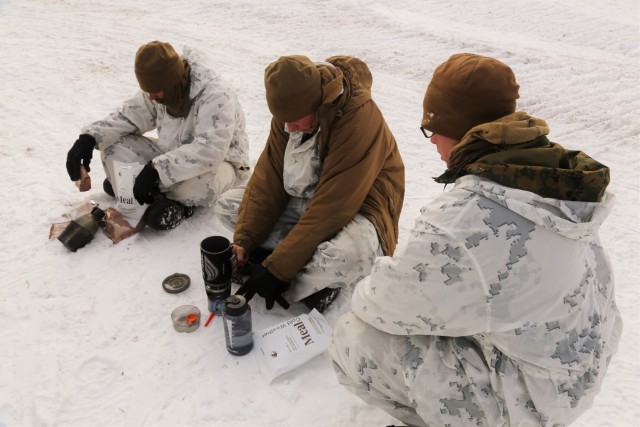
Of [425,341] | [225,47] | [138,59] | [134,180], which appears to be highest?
[138,59]

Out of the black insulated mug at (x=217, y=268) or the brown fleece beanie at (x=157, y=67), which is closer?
the black insulated mug at (x=217, y=268)

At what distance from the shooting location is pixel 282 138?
2941 mm

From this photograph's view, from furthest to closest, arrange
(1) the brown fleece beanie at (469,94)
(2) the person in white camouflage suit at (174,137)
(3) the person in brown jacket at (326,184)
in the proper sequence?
(2) the person in white camouflage suit at (174,137) < (3) the person in brown jacket at (326,184) < (1) the brown fleece beanie at (469,94)

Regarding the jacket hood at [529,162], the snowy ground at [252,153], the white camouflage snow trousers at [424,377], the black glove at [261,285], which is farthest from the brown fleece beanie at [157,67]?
the jacket hood at [529,162]

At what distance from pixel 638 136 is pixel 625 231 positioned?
1.85 metres

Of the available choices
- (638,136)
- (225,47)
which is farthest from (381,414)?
(225,47)

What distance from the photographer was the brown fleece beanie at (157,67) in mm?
2951

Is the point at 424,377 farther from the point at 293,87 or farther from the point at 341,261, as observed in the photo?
the point at 293,87

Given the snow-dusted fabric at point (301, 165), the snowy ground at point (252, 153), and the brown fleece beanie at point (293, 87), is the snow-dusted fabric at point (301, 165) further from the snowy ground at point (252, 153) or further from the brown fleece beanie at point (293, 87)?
the snowy ground at point (252, 153)

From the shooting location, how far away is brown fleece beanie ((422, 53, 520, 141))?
5.37 feet

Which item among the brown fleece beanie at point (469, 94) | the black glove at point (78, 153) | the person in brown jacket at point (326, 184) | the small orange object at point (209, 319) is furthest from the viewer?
the black glove at point (78, 153)

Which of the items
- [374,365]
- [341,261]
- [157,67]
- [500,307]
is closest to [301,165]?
[341,261]

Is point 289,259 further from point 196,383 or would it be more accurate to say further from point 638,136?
point 638,136

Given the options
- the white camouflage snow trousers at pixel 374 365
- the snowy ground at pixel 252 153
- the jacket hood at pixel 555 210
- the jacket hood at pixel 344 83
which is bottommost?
the snowy ground at pixel 252 153
